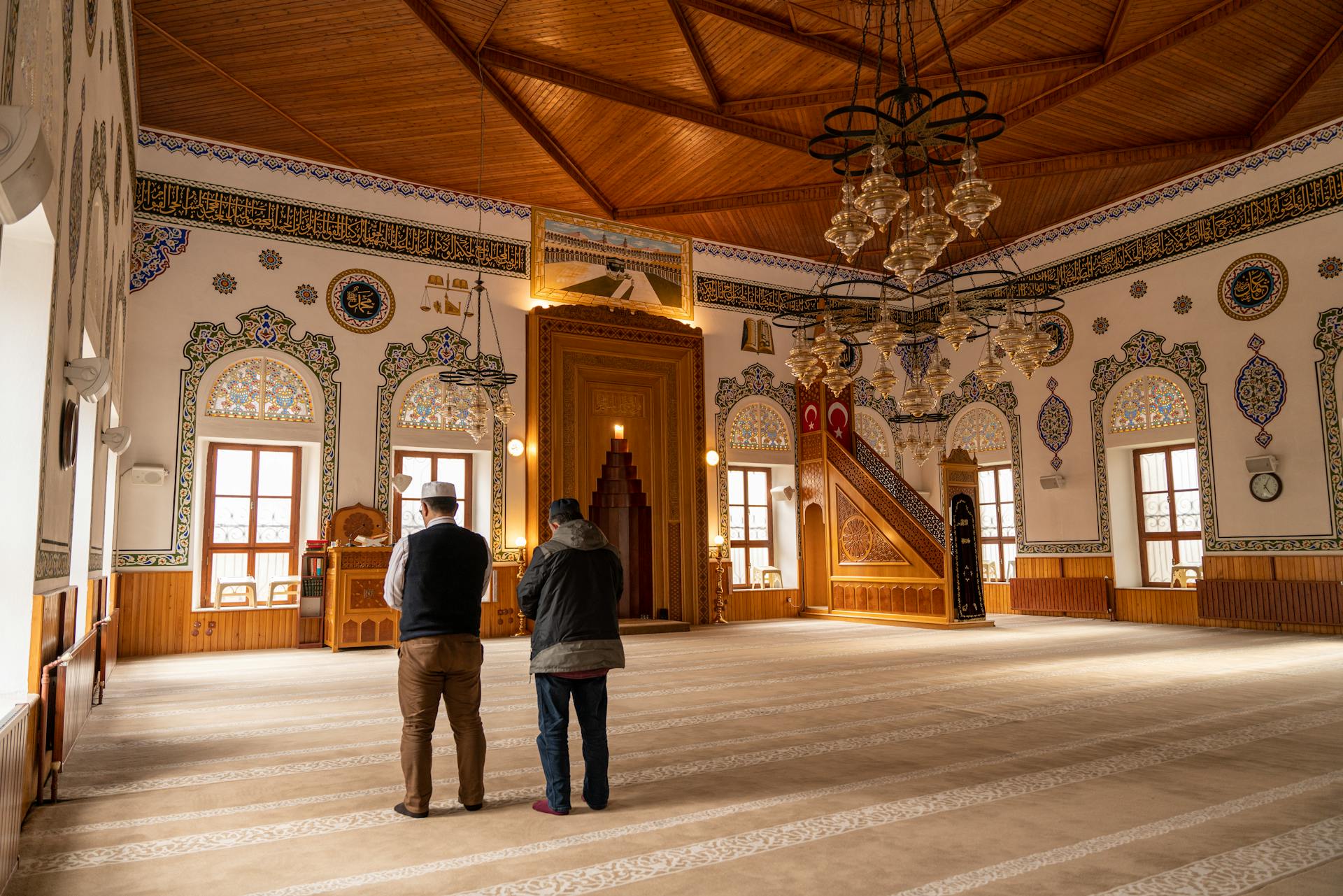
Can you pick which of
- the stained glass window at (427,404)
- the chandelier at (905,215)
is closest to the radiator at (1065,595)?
the chandelier at (905,215)

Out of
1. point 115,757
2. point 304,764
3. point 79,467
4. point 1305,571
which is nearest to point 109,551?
point 79,467

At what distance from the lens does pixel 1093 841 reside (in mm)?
2449

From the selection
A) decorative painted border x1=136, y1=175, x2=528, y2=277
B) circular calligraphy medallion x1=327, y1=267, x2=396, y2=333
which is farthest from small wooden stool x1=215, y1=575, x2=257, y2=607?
decorative painted border x1=136, y1=175, x2=528, y2=277

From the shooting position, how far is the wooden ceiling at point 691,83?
6668 millimetres

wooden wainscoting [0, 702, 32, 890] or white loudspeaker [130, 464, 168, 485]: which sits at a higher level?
white loudspeaker [130, 464, 168, 485]

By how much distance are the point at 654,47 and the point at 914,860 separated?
21.2 feet

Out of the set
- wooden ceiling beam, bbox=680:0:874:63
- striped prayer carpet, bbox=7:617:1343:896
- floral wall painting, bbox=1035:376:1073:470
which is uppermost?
wooden ceiling beam, bbox=680:0:874:63

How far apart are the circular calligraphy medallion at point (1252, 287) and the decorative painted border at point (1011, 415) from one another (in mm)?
2602

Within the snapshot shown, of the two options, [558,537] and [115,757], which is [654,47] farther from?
[115,757]

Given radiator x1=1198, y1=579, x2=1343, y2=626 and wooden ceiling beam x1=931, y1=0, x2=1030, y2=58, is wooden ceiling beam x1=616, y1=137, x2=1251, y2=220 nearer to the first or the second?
wooden ceiling beam x1=931, y1=0, x2=1030, y2=58

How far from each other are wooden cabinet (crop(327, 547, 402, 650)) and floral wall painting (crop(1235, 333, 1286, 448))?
26.3ft

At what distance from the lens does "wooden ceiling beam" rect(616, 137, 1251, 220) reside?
8.66 m

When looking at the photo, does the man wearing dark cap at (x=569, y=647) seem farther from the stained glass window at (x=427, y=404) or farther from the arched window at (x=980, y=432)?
the arched window at (x=980, y=432)

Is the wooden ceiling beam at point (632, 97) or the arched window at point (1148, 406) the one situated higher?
the wooden ceiling beam at point (632, 97)
